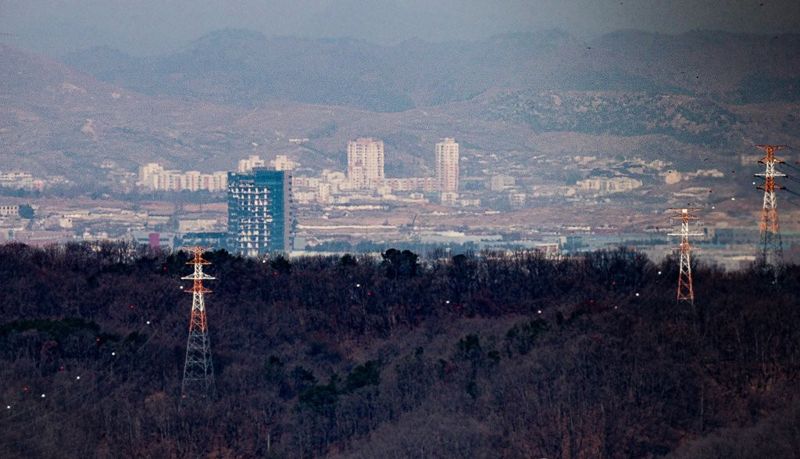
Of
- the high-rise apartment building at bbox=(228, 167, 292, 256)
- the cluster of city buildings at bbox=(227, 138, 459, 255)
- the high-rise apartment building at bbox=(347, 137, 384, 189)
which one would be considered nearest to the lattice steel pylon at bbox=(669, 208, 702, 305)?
the cluster of city buildings at bbox=(227, 138, 459, 255)

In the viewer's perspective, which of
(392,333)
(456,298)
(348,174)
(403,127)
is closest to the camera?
(392,333)

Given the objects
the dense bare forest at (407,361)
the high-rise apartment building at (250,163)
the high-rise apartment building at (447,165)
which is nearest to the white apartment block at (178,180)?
the high-rise apartment building at (250,163)

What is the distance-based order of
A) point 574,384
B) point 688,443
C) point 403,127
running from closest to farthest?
1. point 688,443
2. point 574,384
3. point 403,127

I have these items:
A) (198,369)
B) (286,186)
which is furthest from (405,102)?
(198,369)

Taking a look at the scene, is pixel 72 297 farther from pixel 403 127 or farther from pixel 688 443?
pixel 403 127

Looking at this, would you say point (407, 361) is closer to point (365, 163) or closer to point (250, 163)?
point (250, 163)

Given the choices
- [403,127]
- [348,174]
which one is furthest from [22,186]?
[403,127]

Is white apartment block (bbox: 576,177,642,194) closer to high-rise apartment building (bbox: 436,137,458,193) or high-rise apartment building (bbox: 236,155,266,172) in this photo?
high-rise apartment building (bbox: 436,137,458,193)
